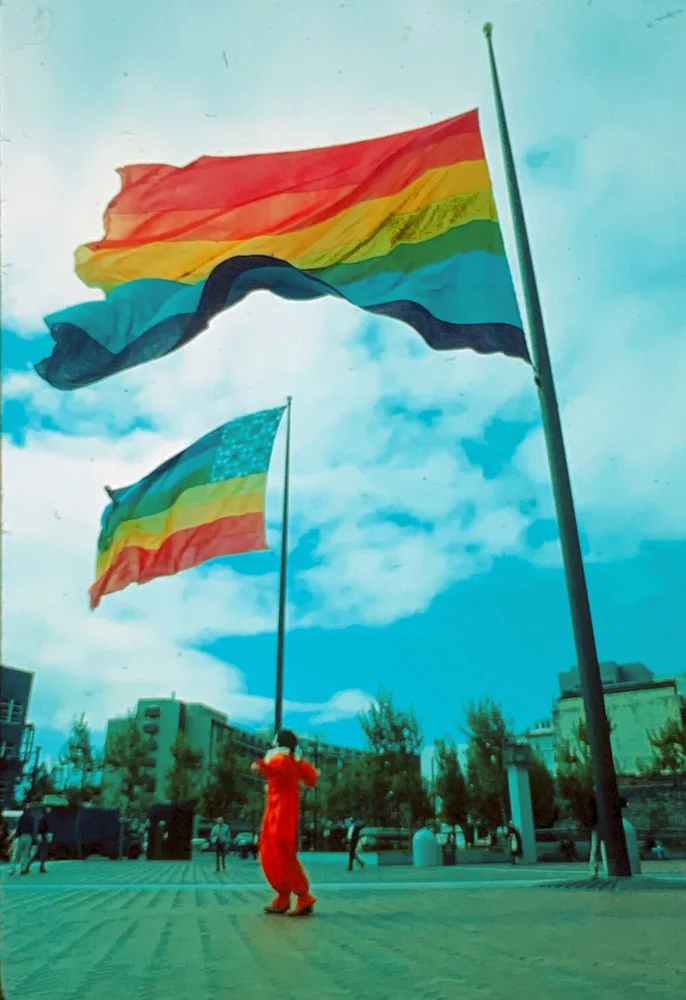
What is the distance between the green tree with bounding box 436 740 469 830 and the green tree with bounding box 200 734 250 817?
18.8 metres

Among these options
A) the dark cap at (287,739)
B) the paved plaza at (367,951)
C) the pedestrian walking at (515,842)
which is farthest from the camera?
the pedestrian walking at (515,842)

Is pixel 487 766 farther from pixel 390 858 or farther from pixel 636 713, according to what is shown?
pixel 636 713

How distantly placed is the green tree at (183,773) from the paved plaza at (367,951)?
176ft

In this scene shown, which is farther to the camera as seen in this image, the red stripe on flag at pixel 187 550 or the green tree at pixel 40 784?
the green tree at pixel 40 784

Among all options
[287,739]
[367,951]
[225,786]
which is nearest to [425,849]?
[287,739]

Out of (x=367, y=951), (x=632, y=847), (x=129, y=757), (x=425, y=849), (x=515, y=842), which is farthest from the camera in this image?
(x=129, y=757)

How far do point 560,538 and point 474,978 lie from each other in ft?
24.6

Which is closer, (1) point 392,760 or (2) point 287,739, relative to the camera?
(2) point 287,739

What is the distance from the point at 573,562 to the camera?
34.0ft

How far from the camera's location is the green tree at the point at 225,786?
55.8 m

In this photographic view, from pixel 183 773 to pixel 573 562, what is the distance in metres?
54.5

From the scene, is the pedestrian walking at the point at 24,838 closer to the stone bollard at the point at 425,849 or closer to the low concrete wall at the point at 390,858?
the stone bollard at the point at 425,849

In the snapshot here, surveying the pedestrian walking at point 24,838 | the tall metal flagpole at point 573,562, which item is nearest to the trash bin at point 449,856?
the pedestrian walking at point 24,838

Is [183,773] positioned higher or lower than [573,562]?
higher
